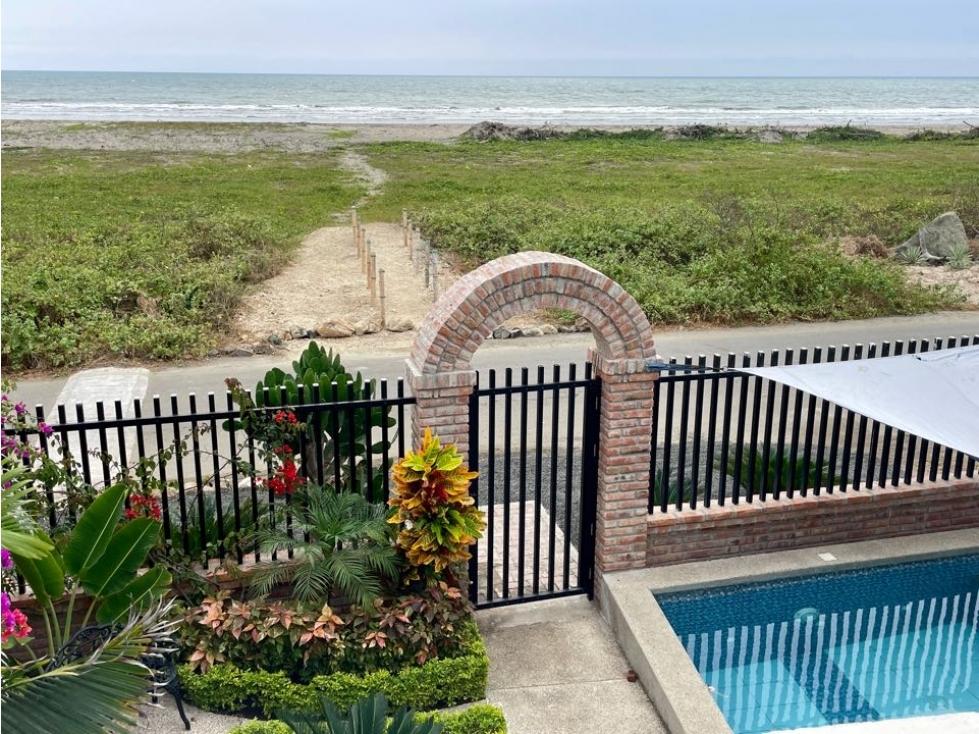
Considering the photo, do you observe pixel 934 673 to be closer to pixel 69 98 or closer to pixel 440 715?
pixel 440 715

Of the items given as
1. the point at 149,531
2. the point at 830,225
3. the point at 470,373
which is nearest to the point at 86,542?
the point at 149,531

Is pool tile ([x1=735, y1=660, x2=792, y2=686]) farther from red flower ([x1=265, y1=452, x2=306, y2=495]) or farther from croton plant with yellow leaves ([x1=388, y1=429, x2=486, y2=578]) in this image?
red flower ([x1=265, y1=452, x2=306, y2=495])

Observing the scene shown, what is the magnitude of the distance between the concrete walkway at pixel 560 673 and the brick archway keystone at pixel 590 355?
82 cm

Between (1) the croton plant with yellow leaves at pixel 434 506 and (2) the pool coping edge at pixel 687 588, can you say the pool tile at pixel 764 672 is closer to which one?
(2) the pool coping edge at pixel 687 588

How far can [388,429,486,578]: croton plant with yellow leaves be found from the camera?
20.8ft

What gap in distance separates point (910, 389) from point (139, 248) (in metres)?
17.8

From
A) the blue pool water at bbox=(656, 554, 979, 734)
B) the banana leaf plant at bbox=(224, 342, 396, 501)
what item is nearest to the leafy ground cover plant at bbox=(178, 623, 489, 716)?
the banana leaf plant at bbox=(224, 342, 396, 501)

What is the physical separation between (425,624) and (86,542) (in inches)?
93.6

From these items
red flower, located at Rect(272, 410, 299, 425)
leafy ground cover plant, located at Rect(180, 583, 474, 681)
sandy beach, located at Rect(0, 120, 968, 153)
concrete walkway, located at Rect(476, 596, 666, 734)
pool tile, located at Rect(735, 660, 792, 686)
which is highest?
sandy beach, located at Rect(0, 120, 968, 153)

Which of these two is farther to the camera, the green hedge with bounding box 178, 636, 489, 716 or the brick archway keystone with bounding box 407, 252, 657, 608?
the brick archway keystone with bounding box 407, 252, 657, 608

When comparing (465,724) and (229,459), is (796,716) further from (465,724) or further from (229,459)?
(229,459)

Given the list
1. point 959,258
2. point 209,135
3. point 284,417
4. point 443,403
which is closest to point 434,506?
point 443,403

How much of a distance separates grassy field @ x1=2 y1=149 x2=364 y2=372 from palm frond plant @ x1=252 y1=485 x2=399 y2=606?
8426 millimetres

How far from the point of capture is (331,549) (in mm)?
6637
